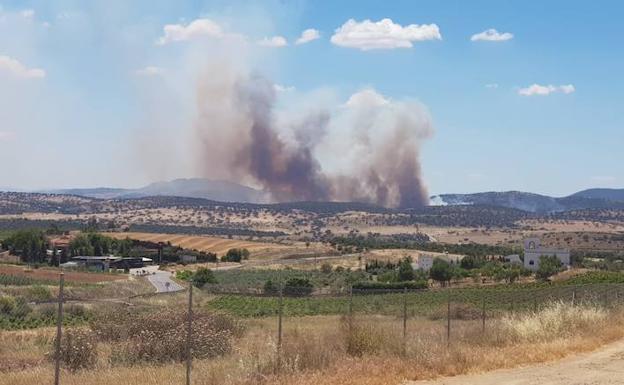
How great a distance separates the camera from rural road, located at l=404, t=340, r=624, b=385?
539 inches

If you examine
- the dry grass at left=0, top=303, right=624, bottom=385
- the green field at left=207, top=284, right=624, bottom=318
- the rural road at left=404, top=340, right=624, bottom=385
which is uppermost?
the dry grass at left=0, top=303, right=624, bottom=385

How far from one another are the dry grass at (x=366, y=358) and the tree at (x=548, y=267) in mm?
65549

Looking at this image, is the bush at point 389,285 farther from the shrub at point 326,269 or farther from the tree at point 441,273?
the shrub at point 326,269

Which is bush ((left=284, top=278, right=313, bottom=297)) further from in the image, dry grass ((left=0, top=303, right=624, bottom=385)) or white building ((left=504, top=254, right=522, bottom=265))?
dry grass ((left=0, top=303, right=624, bottom=385))

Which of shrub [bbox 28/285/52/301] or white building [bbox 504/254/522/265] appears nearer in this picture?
shrub [bbox 28/285/52/301]

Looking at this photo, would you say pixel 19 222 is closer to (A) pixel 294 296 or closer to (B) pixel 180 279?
(B) pixel 180 279

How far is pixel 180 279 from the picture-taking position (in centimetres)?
8125

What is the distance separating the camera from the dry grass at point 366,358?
13.1 meters

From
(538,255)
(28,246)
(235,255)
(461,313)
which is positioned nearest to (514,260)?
(538,255)

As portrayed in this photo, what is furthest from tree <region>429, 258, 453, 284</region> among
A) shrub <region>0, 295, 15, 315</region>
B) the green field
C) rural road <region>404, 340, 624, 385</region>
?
rural road <region>404, 340, 624, 385</region>

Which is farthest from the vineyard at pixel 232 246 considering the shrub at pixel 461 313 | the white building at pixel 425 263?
the shrub at pixel 461 313

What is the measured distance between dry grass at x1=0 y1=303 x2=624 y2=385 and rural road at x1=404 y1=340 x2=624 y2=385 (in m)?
0.38

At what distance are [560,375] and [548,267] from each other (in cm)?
7305

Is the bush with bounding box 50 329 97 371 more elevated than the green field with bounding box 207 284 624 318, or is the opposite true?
the bush with bounding box 50 329 97 371
